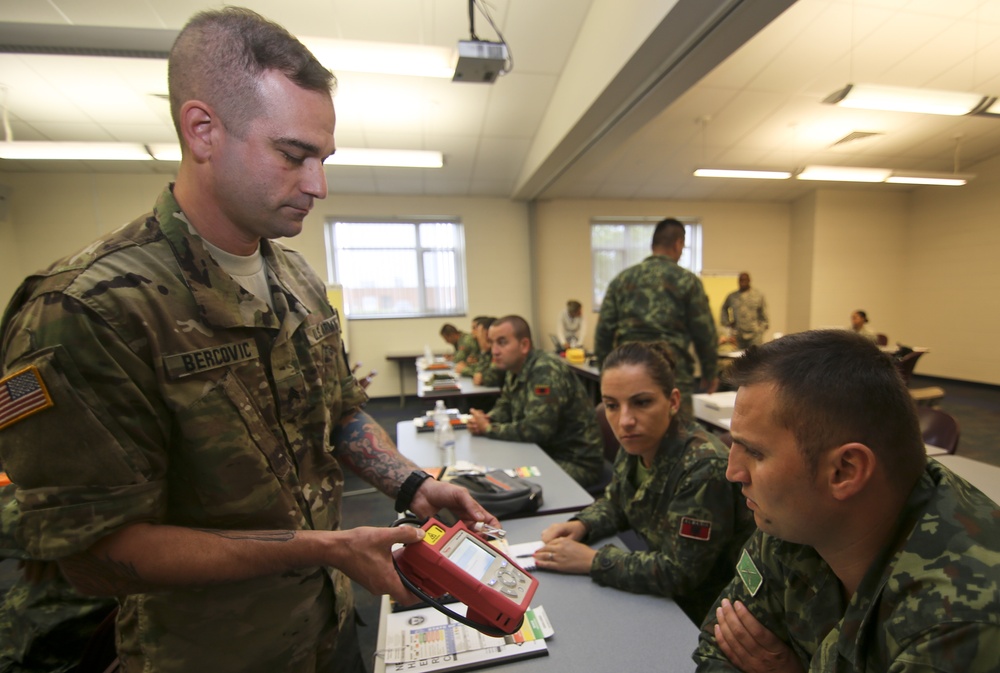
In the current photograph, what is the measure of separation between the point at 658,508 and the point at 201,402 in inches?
49.4

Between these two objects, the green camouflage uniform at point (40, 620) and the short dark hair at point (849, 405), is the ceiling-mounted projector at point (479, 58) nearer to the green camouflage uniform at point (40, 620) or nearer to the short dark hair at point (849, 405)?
the short dark hair at point (849, 405)

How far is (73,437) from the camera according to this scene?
0.55 m

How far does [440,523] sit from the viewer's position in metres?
0.82

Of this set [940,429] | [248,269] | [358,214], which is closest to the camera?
[248,269]

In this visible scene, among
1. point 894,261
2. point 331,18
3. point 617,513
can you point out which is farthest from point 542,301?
point 894,261

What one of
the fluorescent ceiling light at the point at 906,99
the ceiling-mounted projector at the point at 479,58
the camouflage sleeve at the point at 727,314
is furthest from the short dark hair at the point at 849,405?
the camouflage sleeve at the point at 727,314

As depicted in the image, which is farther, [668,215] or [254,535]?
[668,215]

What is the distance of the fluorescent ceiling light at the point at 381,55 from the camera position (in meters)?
2.60

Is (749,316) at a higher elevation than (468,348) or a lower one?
higher

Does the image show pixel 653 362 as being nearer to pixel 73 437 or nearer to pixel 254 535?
pixel 254 535

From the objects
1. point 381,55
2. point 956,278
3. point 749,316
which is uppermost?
point 381,55

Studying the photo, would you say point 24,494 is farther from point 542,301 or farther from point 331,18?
point 542,301

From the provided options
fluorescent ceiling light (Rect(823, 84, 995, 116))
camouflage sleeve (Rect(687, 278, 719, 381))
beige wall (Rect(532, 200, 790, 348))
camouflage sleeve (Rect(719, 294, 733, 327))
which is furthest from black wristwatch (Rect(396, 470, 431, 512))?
camouflage sleeve (Rect(719, 294, 733, 327))

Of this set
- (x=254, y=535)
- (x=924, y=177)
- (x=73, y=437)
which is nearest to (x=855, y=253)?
(x=924, y=177)
